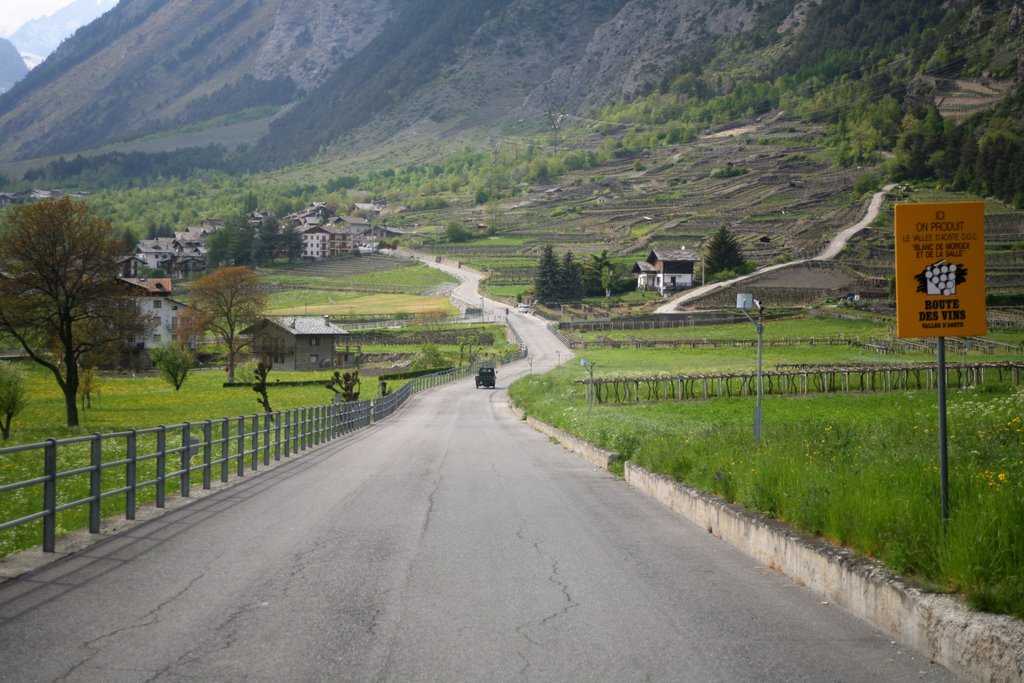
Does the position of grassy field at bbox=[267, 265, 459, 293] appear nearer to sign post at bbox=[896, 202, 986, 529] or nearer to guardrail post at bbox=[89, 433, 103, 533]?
guardrail post at bbox=[89, 433, 103, 533]

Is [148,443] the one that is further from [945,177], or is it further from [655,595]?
[945,177]

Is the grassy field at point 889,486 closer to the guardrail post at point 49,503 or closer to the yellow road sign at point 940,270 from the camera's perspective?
the yellow road sign at point 940,270

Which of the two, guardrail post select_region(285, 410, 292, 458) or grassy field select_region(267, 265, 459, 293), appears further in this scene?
grassy field select_region(267, 265, 459, 293)

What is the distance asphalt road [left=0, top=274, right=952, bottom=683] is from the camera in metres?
6.81

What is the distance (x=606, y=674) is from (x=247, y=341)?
317 feet

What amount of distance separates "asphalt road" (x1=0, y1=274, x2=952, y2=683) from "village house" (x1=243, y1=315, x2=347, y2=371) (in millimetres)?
90694

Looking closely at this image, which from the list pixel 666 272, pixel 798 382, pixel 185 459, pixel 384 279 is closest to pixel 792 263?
pixel 666 272

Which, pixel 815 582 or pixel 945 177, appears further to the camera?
pixel 945 177

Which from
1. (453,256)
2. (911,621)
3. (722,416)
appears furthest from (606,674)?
(453,256)

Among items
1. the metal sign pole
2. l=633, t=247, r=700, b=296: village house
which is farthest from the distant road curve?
the metal sign pole

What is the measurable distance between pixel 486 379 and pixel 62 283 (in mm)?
38096

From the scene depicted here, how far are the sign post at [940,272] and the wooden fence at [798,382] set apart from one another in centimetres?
4686

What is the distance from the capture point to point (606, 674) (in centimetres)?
669

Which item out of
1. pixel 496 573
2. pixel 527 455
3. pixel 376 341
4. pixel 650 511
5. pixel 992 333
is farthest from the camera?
pixel 376 341
